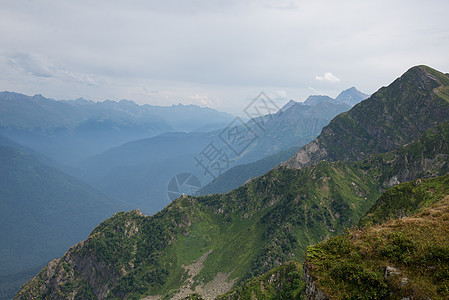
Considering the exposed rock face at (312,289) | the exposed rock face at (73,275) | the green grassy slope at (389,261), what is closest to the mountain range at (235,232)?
the exposed rock face at (73,275)

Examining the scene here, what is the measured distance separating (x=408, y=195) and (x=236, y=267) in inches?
3197

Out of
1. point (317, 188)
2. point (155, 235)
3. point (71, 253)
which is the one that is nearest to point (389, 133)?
point (317, 188)

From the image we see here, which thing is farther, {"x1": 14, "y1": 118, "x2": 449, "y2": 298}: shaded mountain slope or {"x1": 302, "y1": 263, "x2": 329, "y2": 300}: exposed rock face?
{"x1": 14, "y1": 118, "x2": 449, "y2": 298}: shaded mountain slope

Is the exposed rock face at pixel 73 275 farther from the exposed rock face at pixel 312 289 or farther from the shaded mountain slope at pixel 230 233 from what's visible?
the exposed rock face at pixel 312 289

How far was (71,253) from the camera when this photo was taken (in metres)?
138

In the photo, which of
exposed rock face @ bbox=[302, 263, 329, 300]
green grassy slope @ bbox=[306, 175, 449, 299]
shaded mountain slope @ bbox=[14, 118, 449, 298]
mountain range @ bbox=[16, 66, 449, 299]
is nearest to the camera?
green grassy slope @ bbox=[306, 175, 449, 299]

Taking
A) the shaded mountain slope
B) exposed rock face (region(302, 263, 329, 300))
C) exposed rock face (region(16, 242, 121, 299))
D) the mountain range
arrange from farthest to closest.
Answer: exposed rock face (region(16, 242, 121, 299)) < the shaded mountain slope < the mountain range < exposed rock face (region(302, 263, 329, 300))

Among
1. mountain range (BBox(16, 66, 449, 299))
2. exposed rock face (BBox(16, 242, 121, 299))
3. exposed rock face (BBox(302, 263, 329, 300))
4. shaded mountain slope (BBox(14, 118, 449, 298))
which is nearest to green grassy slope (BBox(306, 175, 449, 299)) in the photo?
exposed rock face (BBox(302, 263, 329, 300))

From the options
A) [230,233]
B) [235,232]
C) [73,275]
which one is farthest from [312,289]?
[73,275]

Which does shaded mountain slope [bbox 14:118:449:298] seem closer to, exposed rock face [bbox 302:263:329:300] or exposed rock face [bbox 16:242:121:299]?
exposed rock face [bbox 16:242:121:299]

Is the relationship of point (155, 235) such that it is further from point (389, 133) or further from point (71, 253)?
point (389, 133)

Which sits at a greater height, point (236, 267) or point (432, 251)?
point (432, 251)

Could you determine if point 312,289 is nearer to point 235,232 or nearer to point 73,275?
point 235,232

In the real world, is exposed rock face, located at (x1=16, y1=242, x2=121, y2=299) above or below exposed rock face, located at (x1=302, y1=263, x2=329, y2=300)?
above
